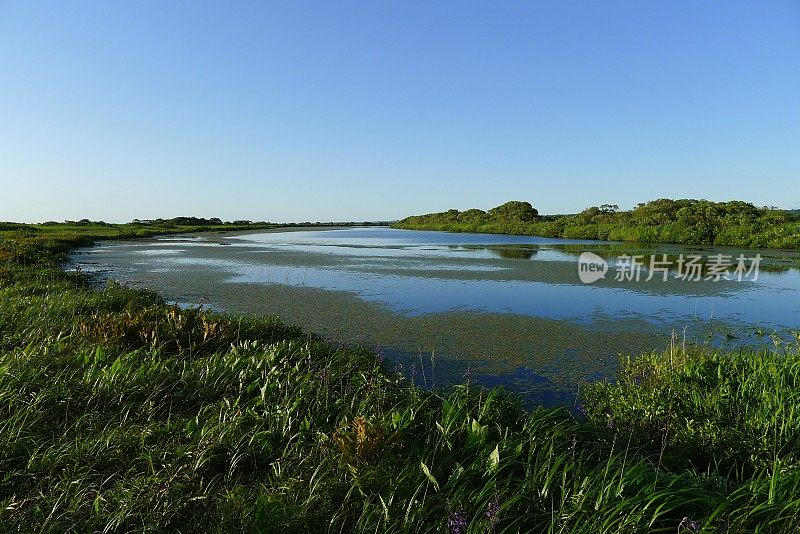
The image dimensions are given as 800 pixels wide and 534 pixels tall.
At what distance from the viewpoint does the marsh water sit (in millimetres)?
6066

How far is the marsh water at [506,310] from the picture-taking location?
607cm

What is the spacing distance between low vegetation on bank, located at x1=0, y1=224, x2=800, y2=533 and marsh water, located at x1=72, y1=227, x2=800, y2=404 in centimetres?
74

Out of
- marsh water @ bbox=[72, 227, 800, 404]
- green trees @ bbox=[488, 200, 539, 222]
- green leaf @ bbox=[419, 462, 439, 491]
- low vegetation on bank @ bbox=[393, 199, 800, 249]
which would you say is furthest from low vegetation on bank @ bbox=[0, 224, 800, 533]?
green trees @ bbox=[488, 200, 539, 222]

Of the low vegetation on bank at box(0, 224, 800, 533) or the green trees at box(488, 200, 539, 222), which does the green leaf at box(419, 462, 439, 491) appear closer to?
the low vegetation on bank at box(0, 224, 800, 533)

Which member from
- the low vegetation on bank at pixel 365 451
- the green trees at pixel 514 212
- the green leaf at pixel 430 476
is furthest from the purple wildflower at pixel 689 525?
the green trees at pixel 514 212

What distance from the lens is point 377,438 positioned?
2801mm

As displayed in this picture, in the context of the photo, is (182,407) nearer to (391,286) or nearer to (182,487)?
(182,487)

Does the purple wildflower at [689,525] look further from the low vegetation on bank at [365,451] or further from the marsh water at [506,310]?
the marsh water at [506,310]

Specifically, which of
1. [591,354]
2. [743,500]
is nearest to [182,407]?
[743,500]

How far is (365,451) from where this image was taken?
276 cm

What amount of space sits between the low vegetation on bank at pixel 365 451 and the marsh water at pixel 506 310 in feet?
2.44

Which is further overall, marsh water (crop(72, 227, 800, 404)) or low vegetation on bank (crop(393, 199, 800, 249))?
low vegetation on bank (crop(393, 199, 800, 249))

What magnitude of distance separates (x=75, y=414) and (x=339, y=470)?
2.22 metres

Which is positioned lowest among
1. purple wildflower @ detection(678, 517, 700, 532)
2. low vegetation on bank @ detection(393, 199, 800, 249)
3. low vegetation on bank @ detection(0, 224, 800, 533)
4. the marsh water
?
the marsh water
